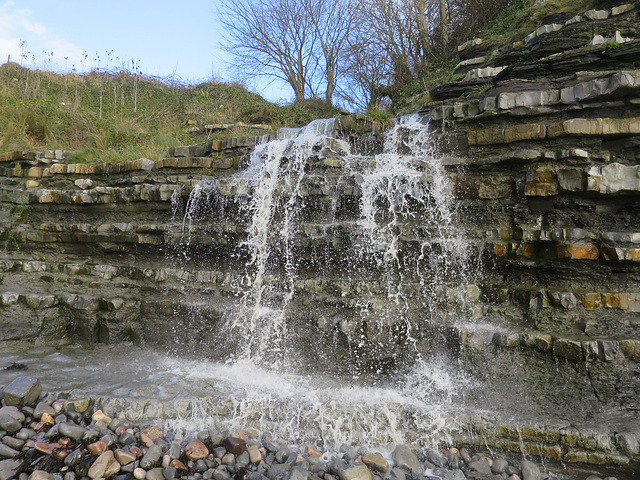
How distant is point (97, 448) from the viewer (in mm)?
2824

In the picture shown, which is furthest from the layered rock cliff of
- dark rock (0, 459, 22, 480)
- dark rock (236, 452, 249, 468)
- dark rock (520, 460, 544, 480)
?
dark rock (0, 459, 22, 480)

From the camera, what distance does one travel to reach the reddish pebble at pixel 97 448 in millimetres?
2816

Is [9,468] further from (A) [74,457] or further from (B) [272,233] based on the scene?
(B) [272,233]

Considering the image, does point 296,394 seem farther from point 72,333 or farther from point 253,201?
point 72,333

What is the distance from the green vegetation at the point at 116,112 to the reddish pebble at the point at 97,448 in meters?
5.04

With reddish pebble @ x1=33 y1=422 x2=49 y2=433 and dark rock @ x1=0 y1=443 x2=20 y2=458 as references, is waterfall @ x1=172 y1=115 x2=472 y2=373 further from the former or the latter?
dark rock @ x1=0 y1=443 x2=20 y2=458

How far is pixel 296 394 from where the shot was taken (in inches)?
136

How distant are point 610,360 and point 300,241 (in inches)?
115

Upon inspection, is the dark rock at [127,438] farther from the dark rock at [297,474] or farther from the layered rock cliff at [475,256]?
the layered rock cliff at [475,256]

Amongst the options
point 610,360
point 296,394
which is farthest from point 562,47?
point 296,394

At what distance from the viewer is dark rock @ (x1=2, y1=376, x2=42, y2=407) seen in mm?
3248

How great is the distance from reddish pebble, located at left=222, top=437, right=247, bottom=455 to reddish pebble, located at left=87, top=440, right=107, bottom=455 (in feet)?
2.71

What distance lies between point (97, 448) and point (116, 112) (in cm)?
1074

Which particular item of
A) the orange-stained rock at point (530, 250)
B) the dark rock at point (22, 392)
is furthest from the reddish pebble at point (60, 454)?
the orange-stained rock at point (530, 250)
